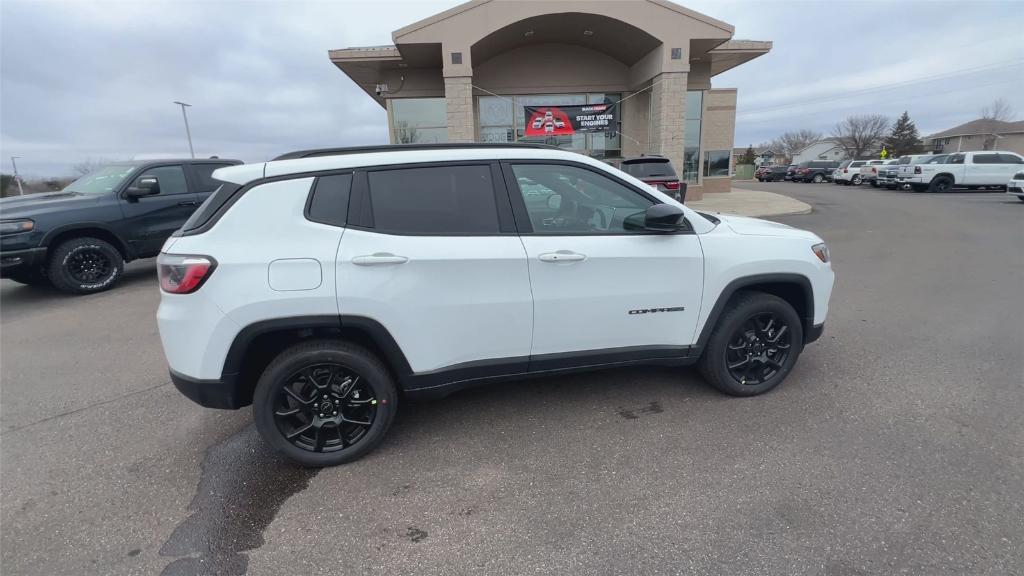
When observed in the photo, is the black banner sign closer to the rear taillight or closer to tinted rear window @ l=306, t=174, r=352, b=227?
tinted rear window @ l=306, t=174, r=352, b=227

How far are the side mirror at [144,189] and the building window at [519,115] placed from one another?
1132 centimetres

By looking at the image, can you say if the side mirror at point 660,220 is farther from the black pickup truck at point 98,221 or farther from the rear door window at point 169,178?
the rear door window at point 169,178

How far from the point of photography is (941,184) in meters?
21.7

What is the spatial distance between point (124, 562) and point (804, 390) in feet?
13.8

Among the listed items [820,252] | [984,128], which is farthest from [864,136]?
[820,252]

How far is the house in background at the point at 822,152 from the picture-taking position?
258 feet

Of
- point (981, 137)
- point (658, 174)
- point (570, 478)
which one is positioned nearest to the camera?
point (570, 478)

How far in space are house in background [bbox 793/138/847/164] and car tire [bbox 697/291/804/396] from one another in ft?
→ 295

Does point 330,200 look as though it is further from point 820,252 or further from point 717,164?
point 717,164

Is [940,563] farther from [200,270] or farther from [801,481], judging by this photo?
[200,270]

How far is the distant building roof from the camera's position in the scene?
195 ft

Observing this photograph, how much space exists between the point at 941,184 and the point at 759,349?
25.4m

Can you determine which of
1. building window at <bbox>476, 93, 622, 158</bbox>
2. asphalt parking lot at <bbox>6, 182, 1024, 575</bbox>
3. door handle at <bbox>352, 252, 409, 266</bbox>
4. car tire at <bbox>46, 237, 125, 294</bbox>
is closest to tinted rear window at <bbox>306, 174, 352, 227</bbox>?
door handle at <bbox>352, 252, 409, 266</bbox>

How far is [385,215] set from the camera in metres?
2.84
